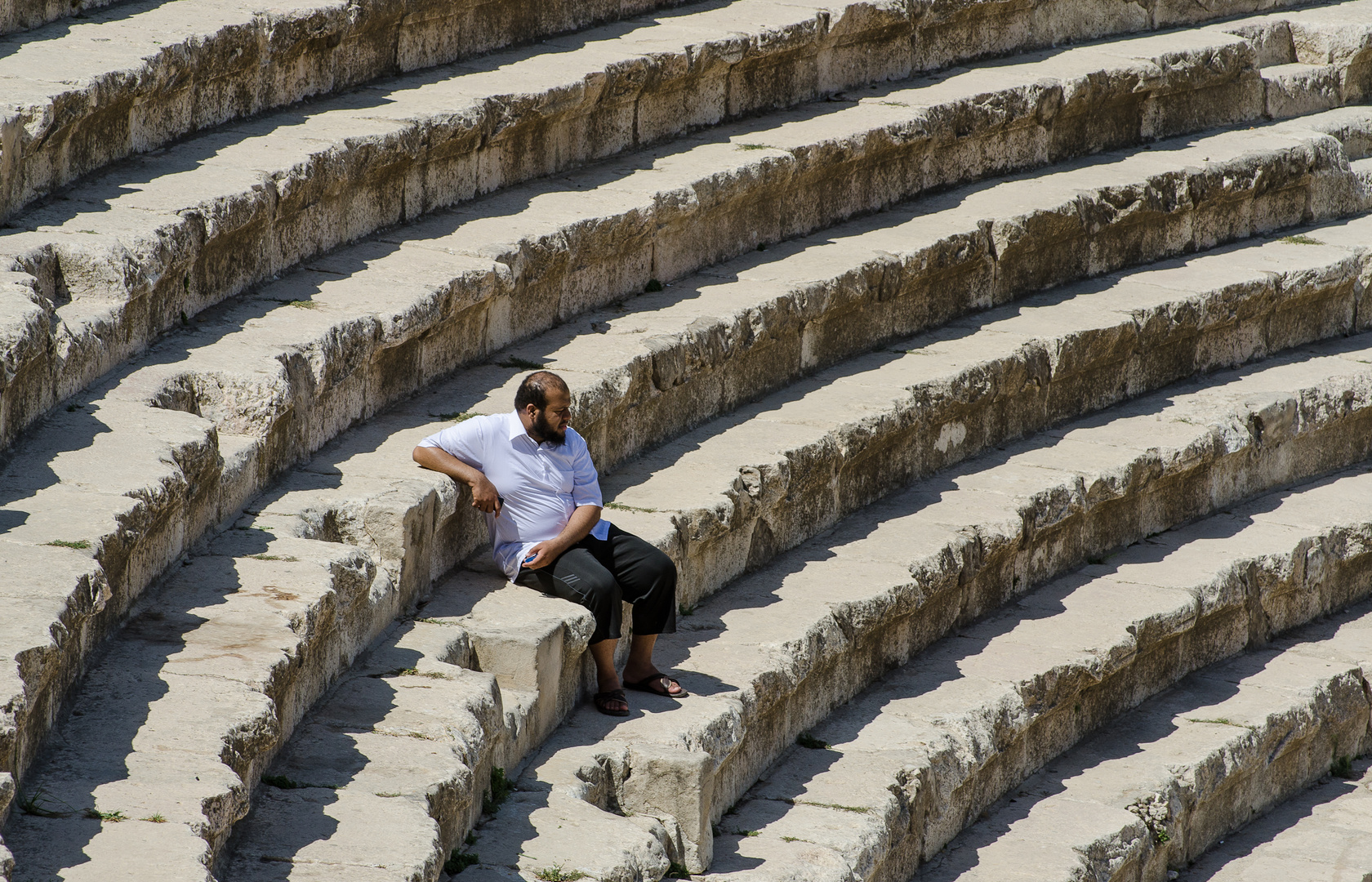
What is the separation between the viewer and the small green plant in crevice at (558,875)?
4918 mm

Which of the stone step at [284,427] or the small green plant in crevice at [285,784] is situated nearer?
the stone step at [284,427]

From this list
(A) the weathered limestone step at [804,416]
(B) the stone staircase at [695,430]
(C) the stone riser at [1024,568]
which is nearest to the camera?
(B) the stone staircase at [695,430]

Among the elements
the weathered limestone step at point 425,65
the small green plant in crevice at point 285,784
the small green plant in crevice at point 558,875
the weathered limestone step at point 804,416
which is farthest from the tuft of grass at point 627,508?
the small green plant in crevice at point 285,784

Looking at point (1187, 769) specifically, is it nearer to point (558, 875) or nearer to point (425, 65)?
point (558, 875)

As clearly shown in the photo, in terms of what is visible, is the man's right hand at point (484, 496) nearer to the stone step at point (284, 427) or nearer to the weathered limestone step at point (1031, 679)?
the stone step at point (284, 427)

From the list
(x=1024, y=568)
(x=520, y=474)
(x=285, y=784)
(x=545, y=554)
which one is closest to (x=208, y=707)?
(x=285, y=784)

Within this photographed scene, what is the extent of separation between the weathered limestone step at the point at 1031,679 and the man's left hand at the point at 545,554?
3.83 feet

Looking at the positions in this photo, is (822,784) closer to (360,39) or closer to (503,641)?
(503,641)

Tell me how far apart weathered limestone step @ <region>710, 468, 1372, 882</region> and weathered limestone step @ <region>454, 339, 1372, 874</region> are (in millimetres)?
149

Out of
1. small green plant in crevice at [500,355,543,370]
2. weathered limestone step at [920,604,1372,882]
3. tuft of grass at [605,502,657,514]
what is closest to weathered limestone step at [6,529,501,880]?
tuft of grass at [605,502,657,514]

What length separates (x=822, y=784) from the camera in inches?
257

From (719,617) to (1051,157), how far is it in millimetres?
5590

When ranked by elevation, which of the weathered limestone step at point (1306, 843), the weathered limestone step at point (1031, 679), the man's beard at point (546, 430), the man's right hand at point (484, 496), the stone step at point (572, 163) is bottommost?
the weathered limestone step at point (1306, 843)

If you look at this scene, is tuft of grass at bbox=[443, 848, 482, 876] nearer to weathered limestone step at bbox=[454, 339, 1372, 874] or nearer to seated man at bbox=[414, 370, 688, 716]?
weathered limestone step at bbox=[454, 339, 1372, 874]
